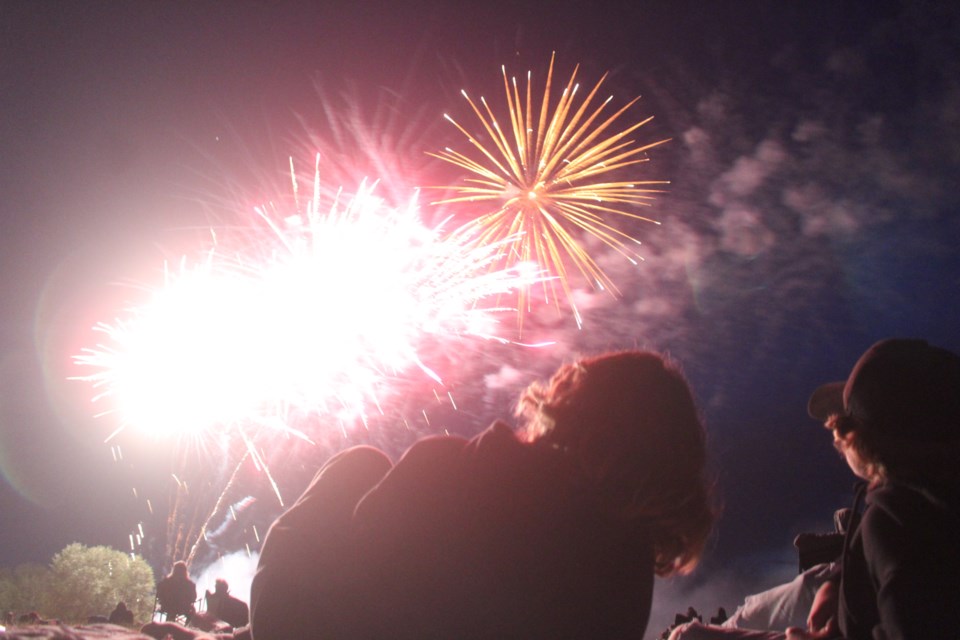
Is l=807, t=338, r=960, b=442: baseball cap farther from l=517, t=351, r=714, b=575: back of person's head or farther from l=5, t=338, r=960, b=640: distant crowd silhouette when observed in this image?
l=517, t=351, r=714, b=575: back of person's head

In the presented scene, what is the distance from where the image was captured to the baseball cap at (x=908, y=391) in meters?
2.81

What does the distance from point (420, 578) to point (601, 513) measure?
81 centimetres

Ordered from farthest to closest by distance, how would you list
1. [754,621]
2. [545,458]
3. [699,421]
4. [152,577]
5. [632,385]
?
[152,577], [754,621], [699,421], [632,385], [545,458]

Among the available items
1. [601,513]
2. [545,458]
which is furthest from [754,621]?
[545,458]

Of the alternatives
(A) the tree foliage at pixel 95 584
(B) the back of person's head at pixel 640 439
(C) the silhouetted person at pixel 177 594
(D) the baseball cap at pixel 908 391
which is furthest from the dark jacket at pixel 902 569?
(A) the tree foliage at pixel 95 584

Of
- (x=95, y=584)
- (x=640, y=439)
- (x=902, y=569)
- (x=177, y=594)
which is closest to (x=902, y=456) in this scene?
(x=902, y=569)

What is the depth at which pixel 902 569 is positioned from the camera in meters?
2.43

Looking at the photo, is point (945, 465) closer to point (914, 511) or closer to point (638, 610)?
point (914, 511)

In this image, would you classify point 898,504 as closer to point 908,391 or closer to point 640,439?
point 908,391

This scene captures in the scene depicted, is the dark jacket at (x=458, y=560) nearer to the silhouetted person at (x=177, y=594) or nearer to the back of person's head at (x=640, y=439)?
the back of person's head at (x=640, y=439)

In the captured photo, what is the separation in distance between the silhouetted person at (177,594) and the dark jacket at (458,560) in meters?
14.4

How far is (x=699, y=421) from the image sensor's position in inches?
107

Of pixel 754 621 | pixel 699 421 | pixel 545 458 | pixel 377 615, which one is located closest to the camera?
pixel 377 615

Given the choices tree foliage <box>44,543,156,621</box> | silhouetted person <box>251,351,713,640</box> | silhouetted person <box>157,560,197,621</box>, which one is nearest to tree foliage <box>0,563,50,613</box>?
tree foliage <box>44,543,156,621</box>
